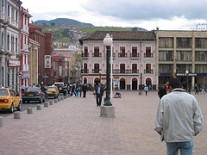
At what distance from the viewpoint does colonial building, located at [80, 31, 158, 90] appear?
332 ft

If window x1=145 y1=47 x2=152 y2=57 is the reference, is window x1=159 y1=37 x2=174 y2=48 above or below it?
above

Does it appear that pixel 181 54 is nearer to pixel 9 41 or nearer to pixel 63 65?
pixel 9 41

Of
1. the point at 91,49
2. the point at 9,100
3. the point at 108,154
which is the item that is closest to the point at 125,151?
the point at 108,154

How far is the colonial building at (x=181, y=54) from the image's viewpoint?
100812mm

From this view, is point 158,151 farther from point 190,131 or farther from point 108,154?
point 190,131

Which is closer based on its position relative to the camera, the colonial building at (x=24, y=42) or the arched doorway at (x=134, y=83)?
the colonial building at (x=24, y=42)

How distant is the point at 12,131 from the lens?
55.8 feet

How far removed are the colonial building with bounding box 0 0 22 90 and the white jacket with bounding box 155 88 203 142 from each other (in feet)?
165

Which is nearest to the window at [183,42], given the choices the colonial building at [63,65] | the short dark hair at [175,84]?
the colonial building at [63,65]

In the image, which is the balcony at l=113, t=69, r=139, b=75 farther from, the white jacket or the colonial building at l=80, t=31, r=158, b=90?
the white jacket

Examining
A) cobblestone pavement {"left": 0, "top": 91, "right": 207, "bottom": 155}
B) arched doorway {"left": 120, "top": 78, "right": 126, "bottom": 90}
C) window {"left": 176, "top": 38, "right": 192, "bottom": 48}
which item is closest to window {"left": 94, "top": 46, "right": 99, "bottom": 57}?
arched doorway {"left": 120, "top": 78, "right": 126, "bottom": 90}

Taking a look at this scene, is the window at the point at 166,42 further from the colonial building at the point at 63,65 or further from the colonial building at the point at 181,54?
the colonial building at the point at 63,65

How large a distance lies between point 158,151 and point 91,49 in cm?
8920

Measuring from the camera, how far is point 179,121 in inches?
304
